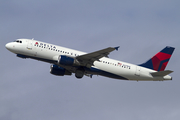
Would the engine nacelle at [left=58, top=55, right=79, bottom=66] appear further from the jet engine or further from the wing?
the jet engine

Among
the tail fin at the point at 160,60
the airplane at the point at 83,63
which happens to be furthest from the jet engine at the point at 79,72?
the tail fin at the point at 160,60

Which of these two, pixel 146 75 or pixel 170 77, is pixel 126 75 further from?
pixel 170 77

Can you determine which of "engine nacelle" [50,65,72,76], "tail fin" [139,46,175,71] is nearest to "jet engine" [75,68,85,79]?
"engine nacelle" [50,65,72,76]

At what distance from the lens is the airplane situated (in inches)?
1680

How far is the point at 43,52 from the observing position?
4300cm

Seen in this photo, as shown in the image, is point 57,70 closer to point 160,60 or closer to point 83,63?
point 83,63

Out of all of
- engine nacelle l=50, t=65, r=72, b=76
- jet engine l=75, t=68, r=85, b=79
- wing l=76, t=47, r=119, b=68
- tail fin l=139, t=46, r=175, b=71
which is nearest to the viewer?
wing l=76, t=47, r=119, b=68

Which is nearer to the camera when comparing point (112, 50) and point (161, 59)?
point (112, 50)

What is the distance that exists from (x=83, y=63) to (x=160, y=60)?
15069mm

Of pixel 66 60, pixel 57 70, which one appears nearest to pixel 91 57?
pixel 66 60

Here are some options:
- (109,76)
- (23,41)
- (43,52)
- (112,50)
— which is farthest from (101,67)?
(23,41)

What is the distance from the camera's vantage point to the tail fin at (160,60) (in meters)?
48.6

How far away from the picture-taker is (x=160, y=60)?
4941 centimetres

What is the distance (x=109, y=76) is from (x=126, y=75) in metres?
2.90
